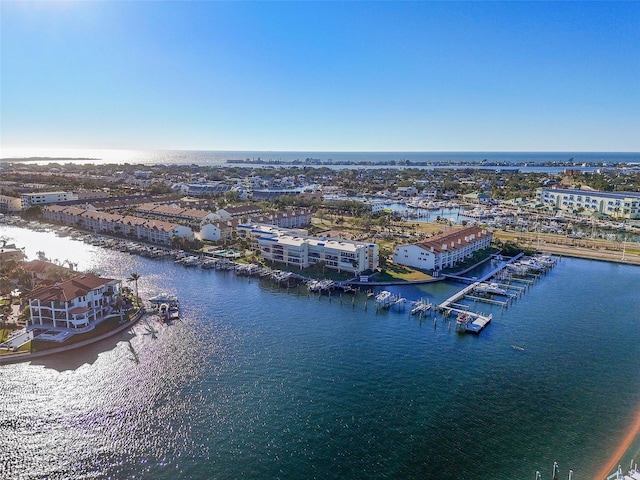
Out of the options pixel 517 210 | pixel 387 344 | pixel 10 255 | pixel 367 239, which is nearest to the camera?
pixel 387 344

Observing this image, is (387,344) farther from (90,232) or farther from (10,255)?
(90,232)

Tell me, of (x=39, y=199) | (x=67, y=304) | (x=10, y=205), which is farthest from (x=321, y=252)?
(x=10, y=205)

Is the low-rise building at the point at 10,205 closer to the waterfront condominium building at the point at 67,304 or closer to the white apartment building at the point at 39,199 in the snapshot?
the white apartment building at the point at 39,199

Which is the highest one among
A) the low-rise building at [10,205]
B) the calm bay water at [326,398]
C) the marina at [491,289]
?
the low-rise building at [10,205]

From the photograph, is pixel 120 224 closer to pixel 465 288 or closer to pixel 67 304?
pixel 67 304

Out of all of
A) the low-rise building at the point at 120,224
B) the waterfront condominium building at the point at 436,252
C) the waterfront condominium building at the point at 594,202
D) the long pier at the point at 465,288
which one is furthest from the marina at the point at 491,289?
the waterfront condominium building at the point at 594,202

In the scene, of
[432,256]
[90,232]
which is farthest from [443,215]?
[90,232]

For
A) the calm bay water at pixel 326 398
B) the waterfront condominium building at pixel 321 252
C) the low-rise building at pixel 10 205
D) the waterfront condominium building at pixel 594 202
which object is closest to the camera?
the calm bay water at pixel 326 398
